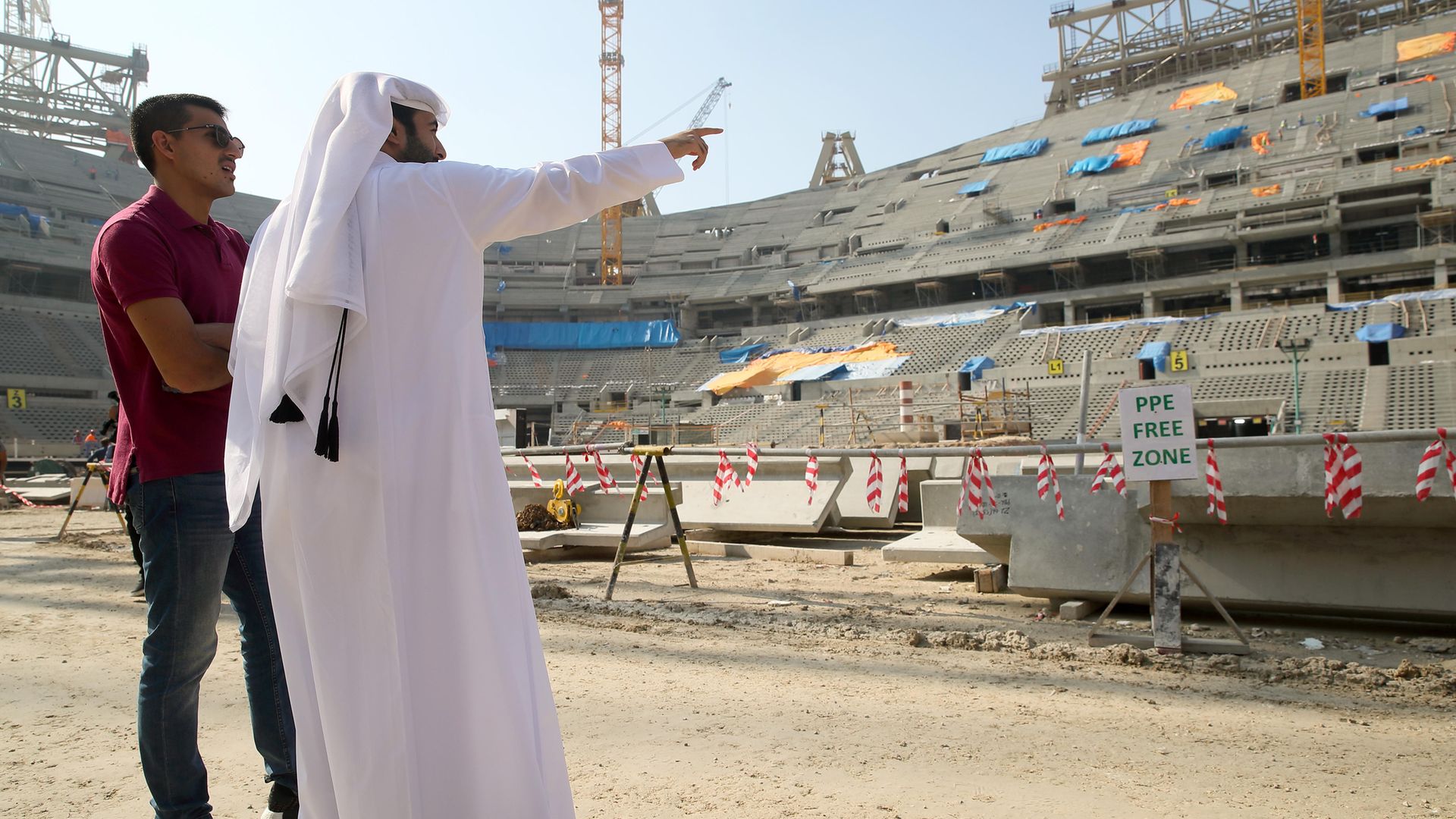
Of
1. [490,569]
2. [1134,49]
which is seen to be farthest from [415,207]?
[1134,49]

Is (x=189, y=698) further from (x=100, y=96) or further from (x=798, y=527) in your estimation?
(x=100, y=96)

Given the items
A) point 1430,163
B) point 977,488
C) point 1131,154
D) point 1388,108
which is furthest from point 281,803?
point 1131,154

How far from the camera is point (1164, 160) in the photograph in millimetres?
44625

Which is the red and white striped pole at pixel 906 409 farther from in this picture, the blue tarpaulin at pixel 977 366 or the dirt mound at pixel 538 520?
the dirt mound at pixel 538 520

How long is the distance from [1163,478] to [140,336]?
498 cm

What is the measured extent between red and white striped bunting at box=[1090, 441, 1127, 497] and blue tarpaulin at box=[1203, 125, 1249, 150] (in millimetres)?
44186

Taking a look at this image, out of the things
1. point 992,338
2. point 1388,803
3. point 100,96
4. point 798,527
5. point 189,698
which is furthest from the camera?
point 100,96

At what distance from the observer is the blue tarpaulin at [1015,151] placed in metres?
53.1

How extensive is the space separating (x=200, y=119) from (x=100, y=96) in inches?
2764

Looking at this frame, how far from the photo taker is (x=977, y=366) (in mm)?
33438

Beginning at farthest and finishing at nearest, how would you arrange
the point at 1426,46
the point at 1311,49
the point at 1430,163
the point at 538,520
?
the point at 1311,49 < the point at 1426,46 < the point at 1430,163 < the point at 538,520

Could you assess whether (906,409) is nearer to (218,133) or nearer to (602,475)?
(602,475)

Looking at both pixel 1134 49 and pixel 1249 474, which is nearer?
pixel 1249 474

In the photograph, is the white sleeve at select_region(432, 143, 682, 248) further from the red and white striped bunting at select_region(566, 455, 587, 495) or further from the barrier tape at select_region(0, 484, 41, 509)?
the barrier tape at select_region(0, 484, 41, 509)
